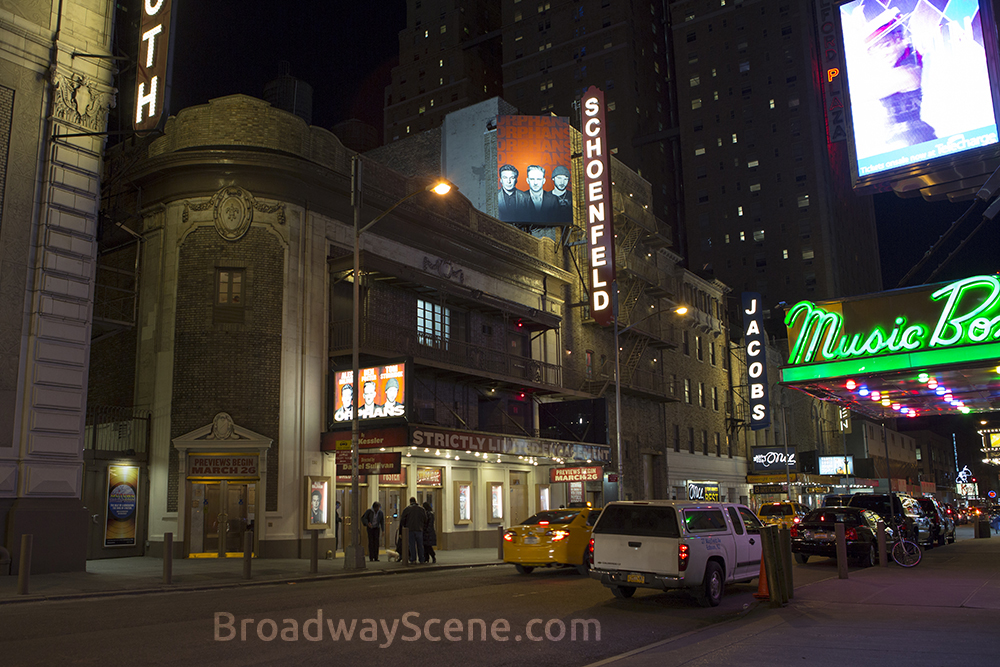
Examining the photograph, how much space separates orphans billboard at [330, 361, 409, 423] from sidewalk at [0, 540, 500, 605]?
4209 millimetres

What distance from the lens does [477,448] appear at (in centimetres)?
2762

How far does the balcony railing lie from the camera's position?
26.6 meters

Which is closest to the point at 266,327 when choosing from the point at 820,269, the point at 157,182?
the point at 157,182

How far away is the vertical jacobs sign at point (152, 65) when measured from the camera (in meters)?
20.1

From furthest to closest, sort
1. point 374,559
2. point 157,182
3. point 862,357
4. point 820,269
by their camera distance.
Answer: point 820,269 → point 157,182 → point 374,559 → point 862,357

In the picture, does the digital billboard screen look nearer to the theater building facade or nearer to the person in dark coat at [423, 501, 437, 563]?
the theater building facade

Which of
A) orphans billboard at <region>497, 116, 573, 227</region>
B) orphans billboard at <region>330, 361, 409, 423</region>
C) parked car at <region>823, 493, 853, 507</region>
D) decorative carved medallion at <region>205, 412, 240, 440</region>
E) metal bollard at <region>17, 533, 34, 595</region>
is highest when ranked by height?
orphans billboard at <region>497, 116, 573, 227</region>

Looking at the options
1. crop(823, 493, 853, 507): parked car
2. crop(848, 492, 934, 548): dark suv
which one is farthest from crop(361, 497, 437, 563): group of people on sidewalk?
crop(823, 493, 853, 507): parked car

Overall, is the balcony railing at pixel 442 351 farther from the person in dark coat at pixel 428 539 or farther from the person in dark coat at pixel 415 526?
the person in dark coat at pixel 428 539

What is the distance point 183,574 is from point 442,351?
12.7 meters

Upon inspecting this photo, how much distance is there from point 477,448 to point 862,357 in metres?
13.5

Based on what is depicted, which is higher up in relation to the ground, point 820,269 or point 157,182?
point 820,269

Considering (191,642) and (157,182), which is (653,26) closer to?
(157,182)

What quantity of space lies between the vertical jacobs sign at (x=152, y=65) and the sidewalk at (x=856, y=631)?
16989 millimetres
